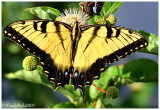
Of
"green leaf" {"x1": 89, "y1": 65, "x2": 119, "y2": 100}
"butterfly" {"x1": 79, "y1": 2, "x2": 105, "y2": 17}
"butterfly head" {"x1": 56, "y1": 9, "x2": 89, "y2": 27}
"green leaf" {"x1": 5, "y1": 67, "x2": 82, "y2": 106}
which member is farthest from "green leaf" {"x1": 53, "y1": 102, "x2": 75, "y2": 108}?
"butterfly" {"x1": 79, "y1": 2, "x2": 105, "y2": 17}

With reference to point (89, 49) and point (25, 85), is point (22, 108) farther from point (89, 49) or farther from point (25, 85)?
point (89, 49)

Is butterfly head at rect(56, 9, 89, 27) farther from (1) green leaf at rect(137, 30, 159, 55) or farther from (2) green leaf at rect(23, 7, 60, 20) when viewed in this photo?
(1) green leaf at rect(137, 30, 159, 55)

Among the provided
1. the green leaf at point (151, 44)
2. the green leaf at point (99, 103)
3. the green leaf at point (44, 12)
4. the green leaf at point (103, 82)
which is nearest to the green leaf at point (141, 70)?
the green leaf at point (103, 82)

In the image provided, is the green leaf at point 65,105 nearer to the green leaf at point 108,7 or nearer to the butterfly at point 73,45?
the butterfly at point 73,45

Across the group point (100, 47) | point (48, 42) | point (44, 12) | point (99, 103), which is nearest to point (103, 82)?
point (99, 103)

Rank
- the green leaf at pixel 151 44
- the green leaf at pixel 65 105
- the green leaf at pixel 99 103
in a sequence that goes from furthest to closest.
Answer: the green leaf at pixel 65 105, the green leaf at pixel 99 103, the green leaf at pixel 151 44

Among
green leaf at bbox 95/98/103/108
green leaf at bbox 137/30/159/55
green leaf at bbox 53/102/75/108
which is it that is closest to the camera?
green leaf at bbox 137/30/159/55

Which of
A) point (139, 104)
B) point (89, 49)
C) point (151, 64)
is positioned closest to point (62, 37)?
point (89, 49)

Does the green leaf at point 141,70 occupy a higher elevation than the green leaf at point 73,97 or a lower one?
higher
